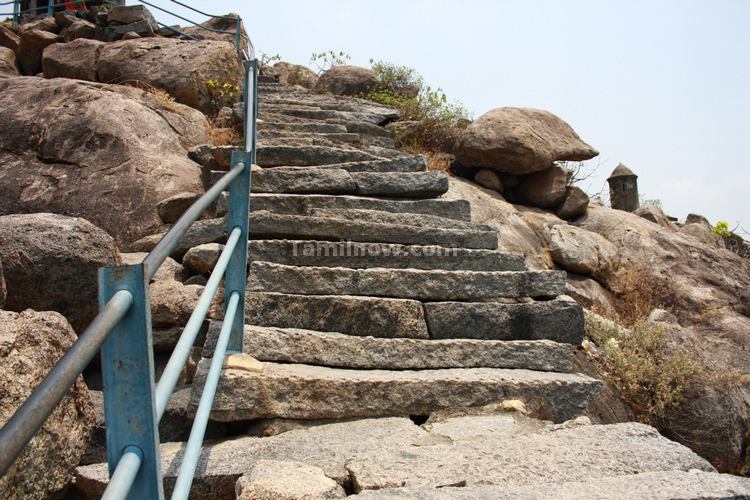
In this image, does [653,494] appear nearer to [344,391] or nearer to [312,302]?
[344,391]

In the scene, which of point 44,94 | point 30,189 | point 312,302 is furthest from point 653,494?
point 44,94

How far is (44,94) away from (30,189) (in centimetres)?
125

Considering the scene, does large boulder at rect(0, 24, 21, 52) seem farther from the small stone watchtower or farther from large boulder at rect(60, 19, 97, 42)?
the small stone watchtower

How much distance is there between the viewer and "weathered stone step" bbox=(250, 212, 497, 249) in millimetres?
3820

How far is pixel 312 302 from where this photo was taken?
307 centimetres

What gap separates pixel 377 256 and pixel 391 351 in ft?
3.03

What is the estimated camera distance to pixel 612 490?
5.44 ft

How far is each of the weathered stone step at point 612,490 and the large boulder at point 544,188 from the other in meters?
5.22

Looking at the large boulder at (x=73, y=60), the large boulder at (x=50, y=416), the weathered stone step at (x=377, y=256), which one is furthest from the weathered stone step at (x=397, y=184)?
the large boulder at (x=73, y=60)

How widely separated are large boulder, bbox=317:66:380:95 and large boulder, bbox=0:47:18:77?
4.35m

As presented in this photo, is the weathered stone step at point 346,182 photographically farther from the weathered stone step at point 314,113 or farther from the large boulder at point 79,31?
the large boulder at point 79,31

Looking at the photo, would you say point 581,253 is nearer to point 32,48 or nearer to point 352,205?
point 352,205

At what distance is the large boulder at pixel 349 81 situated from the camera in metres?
9.70

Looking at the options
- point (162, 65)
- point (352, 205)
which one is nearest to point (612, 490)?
point (352, 205)
